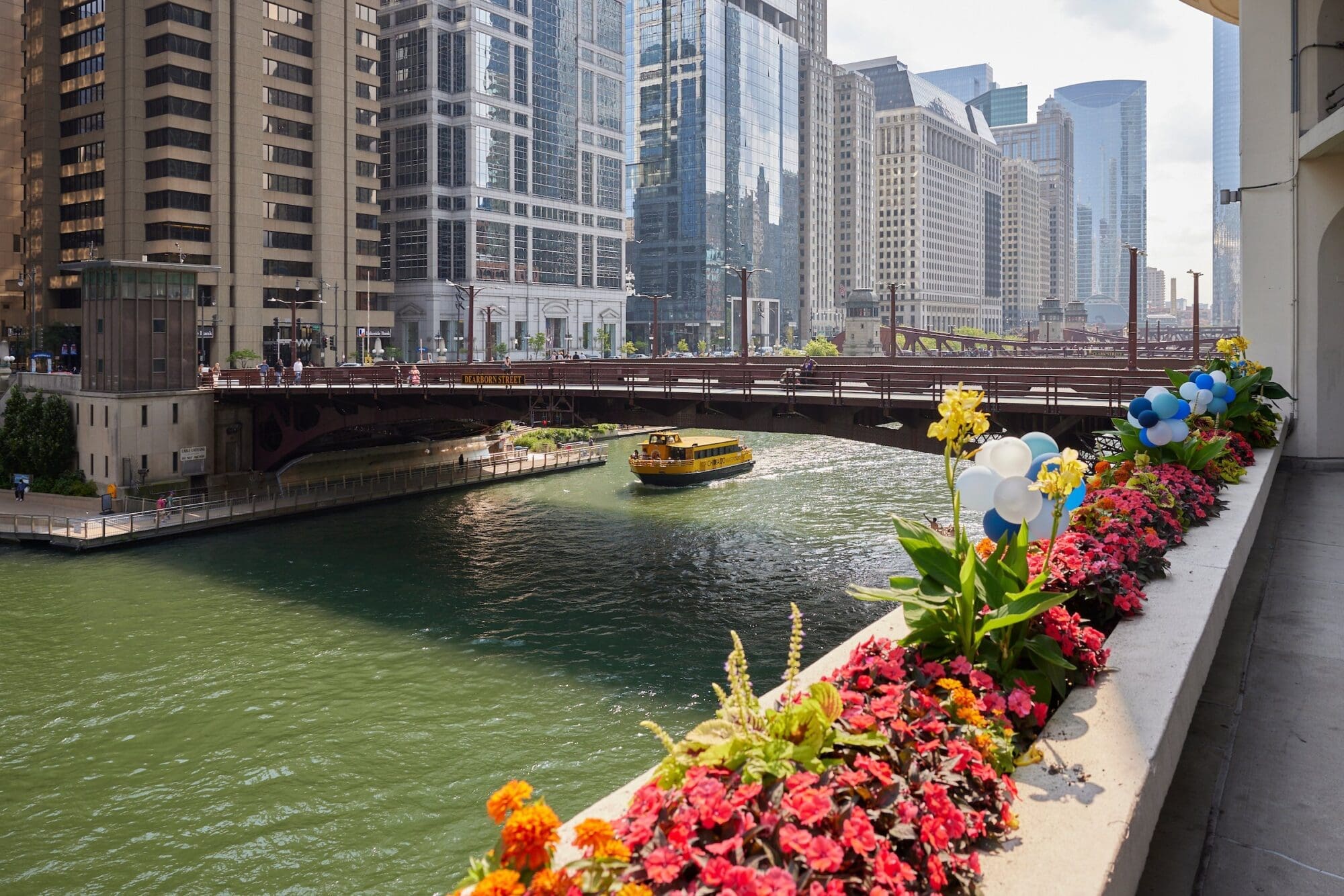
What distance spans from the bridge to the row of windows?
146 feet

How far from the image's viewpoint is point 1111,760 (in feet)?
17.8

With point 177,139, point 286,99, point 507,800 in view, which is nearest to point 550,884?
point 507,800

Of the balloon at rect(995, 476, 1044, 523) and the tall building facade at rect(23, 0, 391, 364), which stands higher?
the tall building facade at rect(23, 0, 391, 364)

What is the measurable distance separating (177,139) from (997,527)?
344ft

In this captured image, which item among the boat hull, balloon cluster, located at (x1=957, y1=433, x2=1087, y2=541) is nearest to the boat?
the boat hull

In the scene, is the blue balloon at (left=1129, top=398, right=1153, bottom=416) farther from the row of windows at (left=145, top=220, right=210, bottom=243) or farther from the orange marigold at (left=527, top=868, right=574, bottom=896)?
the row of windows at (left=145, top=220, right=210, bottom=243)

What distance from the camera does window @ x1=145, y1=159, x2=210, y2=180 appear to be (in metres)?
96.4

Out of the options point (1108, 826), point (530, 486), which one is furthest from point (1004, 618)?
point (530, 486)

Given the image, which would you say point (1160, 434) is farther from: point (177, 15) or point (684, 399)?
point (177, 15)

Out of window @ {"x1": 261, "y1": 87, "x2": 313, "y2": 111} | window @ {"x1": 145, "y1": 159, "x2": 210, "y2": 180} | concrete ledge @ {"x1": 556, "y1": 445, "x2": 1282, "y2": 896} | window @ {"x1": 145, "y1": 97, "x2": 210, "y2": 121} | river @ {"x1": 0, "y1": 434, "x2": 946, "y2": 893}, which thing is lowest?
river @ {"x1": 0, "y1": 434, "x2": 946, "y2": 893}

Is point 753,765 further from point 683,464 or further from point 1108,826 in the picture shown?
point 683,464

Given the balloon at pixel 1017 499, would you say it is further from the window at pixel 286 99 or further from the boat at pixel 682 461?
the window at pixel 286 99

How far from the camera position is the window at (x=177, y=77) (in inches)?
3767

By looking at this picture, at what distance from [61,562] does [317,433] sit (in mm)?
16728
